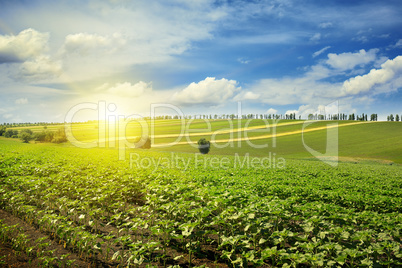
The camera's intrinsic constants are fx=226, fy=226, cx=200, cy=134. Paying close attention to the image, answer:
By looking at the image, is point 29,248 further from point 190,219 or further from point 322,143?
point 322,143

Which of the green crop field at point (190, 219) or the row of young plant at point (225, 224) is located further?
the green crop field at point (190, 219)

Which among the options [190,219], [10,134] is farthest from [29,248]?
[10,134]

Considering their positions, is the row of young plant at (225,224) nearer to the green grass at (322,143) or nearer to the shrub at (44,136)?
the green grass at (322,143)

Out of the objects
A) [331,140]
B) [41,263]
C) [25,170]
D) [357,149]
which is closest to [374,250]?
[41,263]

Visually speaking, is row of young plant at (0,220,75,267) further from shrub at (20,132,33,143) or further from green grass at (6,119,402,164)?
shrub at (20,132,33,143)

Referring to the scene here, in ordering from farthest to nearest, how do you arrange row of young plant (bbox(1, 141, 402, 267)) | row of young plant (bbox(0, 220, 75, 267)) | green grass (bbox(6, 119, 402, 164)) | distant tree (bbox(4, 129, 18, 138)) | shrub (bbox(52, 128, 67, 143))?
distant tree (bbox(4, 129, 18, 138)) < shrub (bbox(52, 128, 67, 143)) < green grass (bbox(6, 119, 402, 164)) < row of young plant (bbox(0, 220, 75, 267)) < row of young plant (bbox(1, 141, 402, 267))

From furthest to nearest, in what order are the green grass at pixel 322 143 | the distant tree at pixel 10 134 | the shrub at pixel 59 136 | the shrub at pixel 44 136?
the distant tree at pixel 10 134 → the shrub at pixel 44 136 → the shrub at pixel 59 136 → the green grass at pixel 322 143

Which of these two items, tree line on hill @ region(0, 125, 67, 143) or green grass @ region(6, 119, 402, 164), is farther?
tree line on hill @ region(0, 125, 67, 143)

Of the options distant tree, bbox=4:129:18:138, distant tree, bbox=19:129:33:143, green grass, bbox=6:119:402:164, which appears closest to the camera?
green grass, bbox=6:119:402:164

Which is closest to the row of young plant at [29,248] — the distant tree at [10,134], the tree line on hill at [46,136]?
the tree line on hill at [46,136]

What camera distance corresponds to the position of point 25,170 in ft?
50.1

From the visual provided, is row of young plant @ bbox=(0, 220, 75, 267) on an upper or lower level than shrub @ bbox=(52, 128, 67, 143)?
lower

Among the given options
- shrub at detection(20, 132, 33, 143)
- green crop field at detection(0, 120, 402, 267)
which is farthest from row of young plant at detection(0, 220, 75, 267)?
shrub at detection(20, 132, 33, 143)

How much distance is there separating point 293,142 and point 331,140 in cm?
1429
